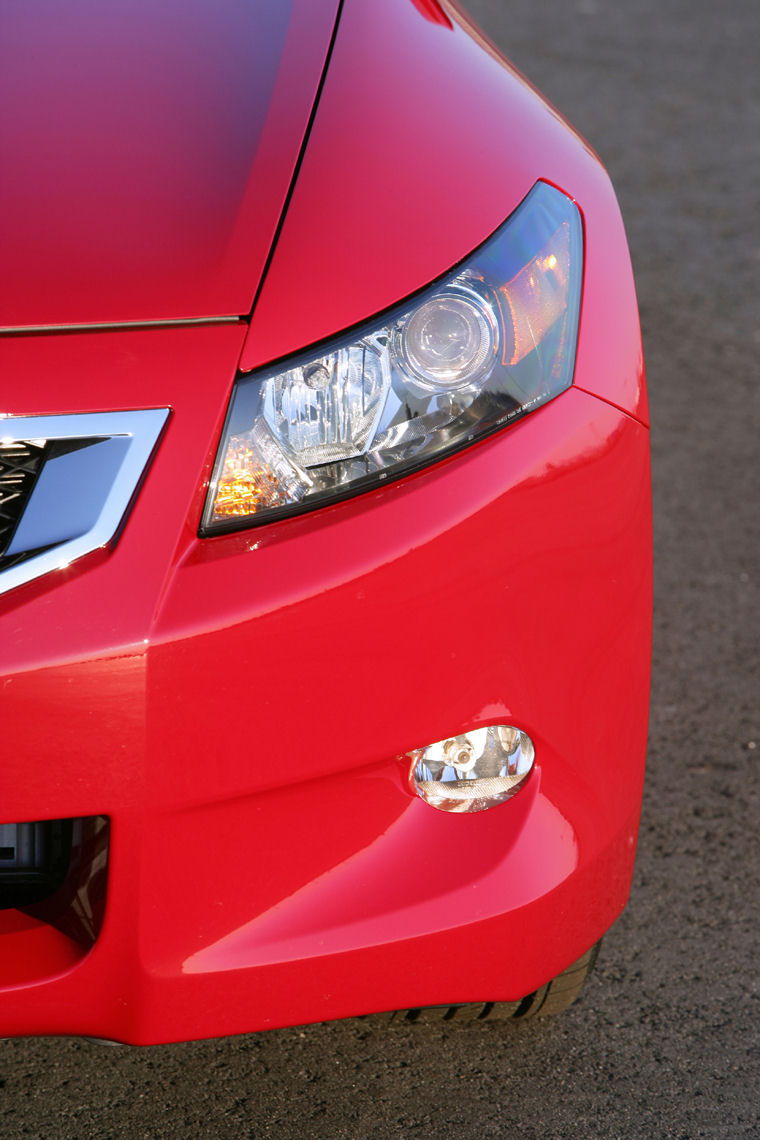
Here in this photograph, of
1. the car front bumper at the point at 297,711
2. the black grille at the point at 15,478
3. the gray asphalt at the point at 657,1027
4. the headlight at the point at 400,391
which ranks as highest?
the headlight at the point at 400,391

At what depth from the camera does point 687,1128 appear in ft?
5.90

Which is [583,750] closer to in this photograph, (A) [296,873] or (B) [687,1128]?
(A) [296,873]

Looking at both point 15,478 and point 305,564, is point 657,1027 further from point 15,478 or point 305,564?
point 15,478

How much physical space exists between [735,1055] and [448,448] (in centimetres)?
104

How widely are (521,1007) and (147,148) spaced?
1263 millimetres

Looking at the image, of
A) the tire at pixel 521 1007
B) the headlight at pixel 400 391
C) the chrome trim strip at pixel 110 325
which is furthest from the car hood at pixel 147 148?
the tire at pixel 521 1007

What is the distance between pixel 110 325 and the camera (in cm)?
144

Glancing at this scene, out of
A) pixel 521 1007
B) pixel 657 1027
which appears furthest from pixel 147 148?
pixel 657 1027

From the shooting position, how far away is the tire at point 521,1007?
6.04 ft

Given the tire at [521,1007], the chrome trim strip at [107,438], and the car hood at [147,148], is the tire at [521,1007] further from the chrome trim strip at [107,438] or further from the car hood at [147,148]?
the car hood at [147,148]

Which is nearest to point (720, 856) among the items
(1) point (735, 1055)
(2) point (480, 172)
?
(1) point (735, 1055)

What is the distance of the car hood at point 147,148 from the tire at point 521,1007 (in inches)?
39.2

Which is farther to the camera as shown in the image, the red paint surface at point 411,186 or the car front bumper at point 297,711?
the red paint surface at point 411,186

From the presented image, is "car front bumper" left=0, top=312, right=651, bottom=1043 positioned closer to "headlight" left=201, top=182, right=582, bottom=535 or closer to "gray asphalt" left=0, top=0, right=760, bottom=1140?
"headlight" left=201, top=182, right=582, bottom=535
